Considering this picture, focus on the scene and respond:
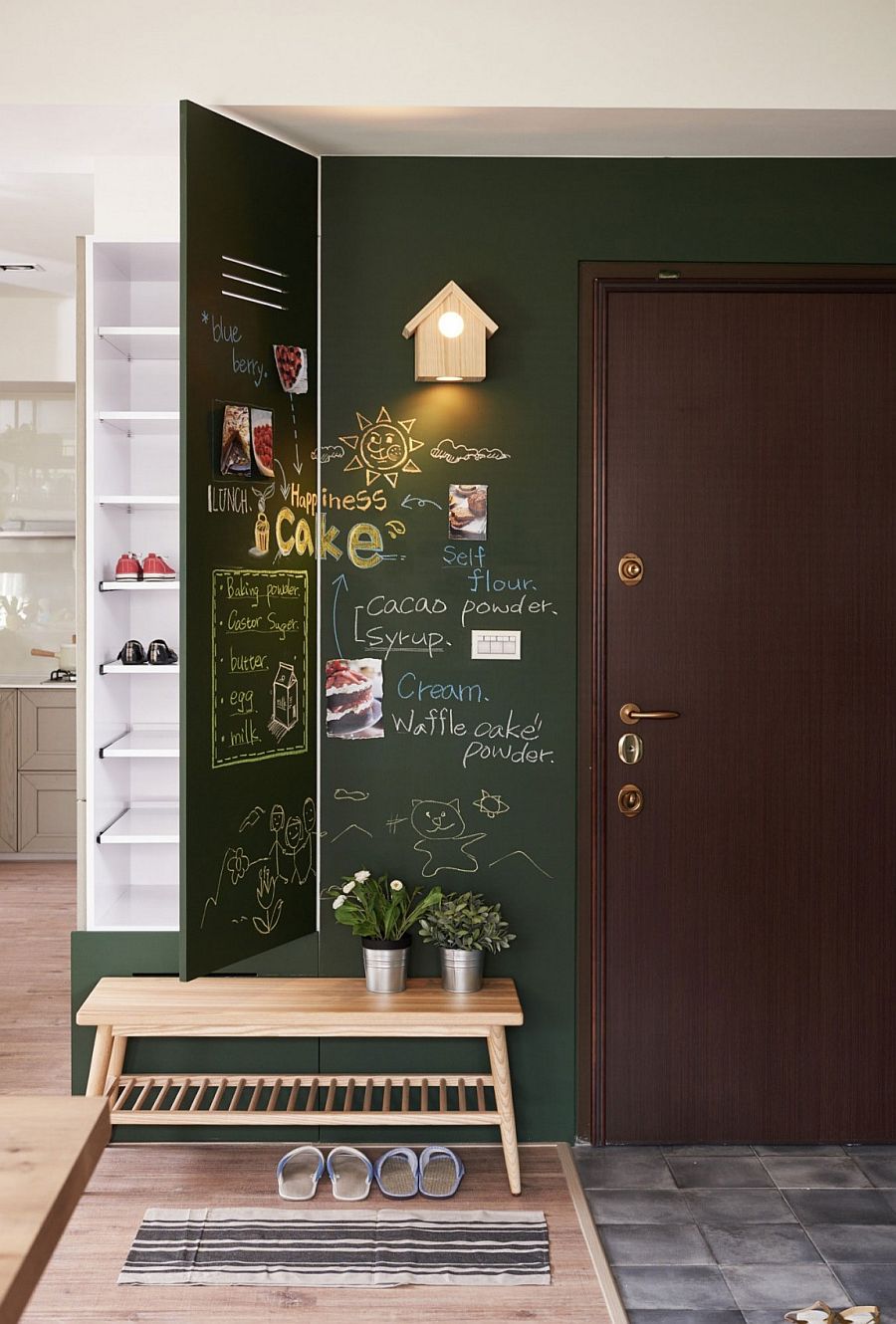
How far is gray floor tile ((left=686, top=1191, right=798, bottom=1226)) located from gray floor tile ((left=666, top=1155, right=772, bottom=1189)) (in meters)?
0.05

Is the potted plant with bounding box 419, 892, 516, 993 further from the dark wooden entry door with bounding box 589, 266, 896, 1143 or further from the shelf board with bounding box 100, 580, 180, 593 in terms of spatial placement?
the shelf board with bounding box 100, 580, 180, 593

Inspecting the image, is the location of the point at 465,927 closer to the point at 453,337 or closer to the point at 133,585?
the point at 133,585

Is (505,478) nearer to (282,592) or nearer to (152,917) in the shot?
(282,592)

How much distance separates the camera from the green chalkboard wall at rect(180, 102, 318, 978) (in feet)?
8.57

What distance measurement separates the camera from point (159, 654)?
3129 millimetres

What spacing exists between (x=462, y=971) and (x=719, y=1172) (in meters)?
0.83

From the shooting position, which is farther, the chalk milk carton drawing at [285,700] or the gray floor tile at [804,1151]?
the gray floor tile at [804,1151]

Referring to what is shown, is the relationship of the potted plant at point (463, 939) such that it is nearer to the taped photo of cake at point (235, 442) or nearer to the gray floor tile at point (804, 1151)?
the gray floor tile at point (804, 1151)

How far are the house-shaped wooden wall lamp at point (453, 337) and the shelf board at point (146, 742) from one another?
47.0 inches

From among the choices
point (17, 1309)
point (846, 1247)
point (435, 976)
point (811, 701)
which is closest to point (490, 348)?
point (811, 701)

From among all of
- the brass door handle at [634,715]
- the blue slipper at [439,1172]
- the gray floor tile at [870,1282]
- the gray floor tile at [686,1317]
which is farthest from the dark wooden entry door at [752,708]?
the gray floor tile at [686,1317]

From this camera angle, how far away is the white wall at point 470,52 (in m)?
2.63

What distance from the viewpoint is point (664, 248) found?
300 centimetres

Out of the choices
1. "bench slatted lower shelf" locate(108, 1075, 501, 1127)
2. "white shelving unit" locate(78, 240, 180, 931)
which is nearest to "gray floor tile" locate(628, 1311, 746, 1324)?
"bench slatted lower shelf" locate(108, 1075, 501, 1127)
